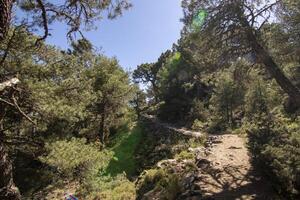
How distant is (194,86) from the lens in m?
43.3

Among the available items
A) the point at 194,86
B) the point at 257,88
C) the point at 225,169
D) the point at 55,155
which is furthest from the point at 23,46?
the point at 194,86

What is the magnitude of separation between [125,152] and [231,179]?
20172mm

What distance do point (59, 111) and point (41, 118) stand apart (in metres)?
0.50

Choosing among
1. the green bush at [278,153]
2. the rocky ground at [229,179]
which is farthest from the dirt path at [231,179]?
the green bush at [278,153]

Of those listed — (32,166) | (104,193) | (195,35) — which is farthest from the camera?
(32,166)

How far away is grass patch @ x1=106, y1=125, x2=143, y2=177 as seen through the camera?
2403 cm

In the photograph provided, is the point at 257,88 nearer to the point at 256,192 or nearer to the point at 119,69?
the point at 256,192

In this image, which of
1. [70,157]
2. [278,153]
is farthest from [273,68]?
[70,157]

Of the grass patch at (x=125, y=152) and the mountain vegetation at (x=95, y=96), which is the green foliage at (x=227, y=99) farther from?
the mountain vegetation at (x=95, y=96)

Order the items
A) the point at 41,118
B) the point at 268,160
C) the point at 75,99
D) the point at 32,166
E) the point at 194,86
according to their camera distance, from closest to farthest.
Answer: the point at 41,118 < the point at 268,160 < the point at 75,99 < the point at 32,166 < the point at 194,86

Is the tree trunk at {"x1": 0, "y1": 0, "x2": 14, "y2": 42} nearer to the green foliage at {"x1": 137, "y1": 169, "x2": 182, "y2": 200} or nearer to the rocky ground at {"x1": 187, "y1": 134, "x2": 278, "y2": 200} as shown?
the rocky ground at {"x1": 187, "y1": 134, "x2": 278, "y2": 200}

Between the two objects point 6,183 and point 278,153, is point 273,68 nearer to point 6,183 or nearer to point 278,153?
point 278,153

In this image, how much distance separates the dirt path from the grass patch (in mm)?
10547

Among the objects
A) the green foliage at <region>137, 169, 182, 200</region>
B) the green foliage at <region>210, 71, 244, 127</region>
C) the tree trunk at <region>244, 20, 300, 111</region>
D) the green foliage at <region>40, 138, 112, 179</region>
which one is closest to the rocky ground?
the green foliage at <region>137, 169, 182, 200</region>
